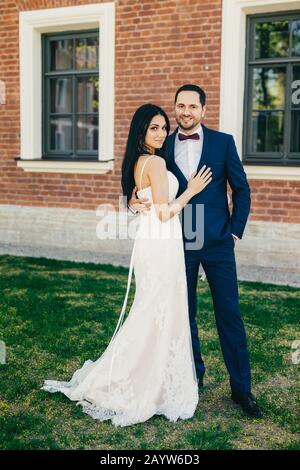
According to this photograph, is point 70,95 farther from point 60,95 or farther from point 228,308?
point 228,308

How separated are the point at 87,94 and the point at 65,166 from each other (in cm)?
121

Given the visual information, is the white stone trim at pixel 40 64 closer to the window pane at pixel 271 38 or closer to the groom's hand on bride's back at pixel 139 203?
the window pane at pixel 271 38

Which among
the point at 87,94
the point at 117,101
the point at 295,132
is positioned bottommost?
the point at 295,132

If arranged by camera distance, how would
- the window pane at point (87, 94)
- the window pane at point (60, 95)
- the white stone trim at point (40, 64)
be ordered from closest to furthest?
the white stone trim at point (40, 64)
the window pane at point (87, 94)
the window pane at point (60, 95)

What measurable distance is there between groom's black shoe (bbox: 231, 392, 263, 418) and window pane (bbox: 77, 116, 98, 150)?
19.7ft


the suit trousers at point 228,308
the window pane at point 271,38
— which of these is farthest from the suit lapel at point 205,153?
the window pane at point 271,38

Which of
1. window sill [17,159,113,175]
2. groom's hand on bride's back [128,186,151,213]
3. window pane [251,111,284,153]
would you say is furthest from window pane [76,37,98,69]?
groom's hand on bride's back [128,186,151,213]

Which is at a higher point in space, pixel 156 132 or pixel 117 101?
pixel 117 101

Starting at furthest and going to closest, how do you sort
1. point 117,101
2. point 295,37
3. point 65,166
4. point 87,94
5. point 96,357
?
1. point 87,94
2. point 65,166
3. point 117,101
4. point 295,37
5. point 96,357

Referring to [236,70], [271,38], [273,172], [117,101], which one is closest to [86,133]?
[117,101]

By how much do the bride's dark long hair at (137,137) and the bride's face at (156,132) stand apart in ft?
0.06

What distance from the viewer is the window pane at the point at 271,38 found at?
7.32 m

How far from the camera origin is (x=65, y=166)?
331 inches
